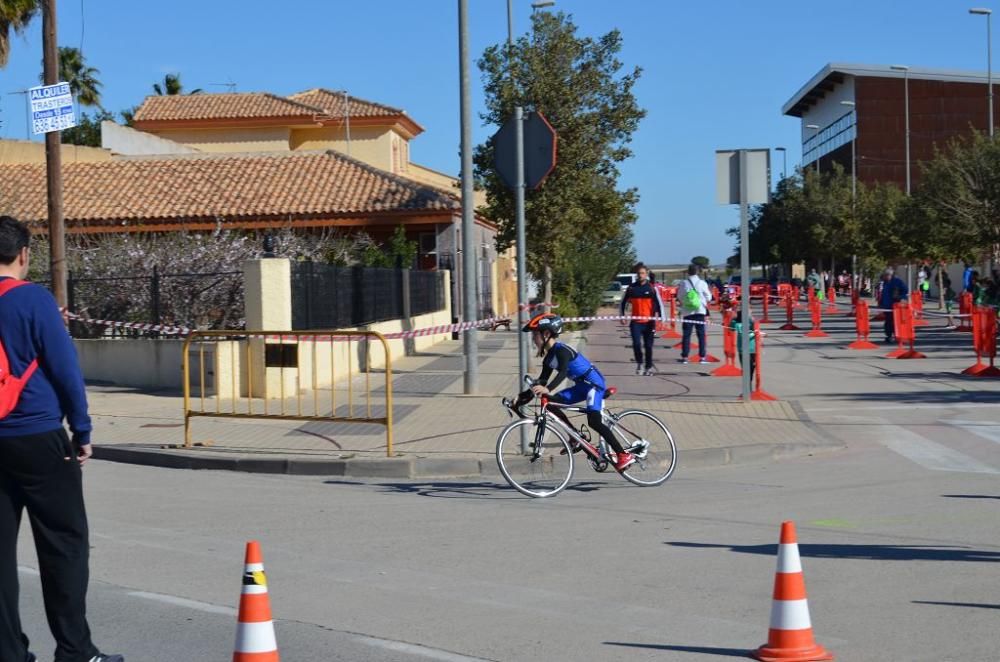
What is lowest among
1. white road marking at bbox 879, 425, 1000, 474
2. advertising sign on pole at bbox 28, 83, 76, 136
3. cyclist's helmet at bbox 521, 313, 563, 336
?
white road marking at bbox 879, 425, 1000, 474

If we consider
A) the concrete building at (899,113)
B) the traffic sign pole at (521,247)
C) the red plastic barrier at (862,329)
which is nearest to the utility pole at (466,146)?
the traffic sign pole at (521,247)

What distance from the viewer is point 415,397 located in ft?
58.9

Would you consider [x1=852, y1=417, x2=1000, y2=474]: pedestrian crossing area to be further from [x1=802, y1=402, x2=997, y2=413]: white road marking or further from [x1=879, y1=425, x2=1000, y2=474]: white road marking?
[x1=802, y1=402, x2=997, y2=413]: white road marking

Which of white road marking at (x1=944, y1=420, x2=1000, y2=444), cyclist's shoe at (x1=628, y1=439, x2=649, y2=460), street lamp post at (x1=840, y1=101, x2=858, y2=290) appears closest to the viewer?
cyclist's shoe at (x1=628, y1=439, x2=649, y2=460)

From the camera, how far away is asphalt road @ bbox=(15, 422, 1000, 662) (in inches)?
250

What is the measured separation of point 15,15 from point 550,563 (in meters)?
21.7

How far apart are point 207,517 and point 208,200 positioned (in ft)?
83.3

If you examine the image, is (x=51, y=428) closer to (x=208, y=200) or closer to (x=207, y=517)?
(x=207, y=517)

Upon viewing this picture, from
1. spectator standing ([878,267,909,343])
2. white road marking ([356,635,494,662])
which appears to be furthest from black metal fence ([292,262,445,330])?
white road marking ([356,635,494,662])

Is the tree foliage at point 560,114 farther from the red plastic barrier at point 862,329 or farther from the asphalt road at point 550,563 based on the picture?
the asphalt road at point 550,563

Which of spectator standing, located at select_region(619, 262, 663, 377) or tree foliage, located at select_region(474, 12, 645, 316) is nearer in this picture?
spectator standing, located at select_region(619, 262, 663, 377)

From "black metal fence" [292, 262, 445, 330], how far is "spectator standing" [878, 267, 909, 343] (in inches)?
443

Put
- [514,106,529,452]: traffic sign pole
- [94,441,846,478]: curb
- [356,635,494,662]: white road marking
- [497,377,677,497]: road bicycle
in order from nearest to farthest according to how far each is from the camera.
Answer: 1. [356,635,494,662]: white road marking
2. [497,377,677,497]: road bicycle
3. [94,441,846,478]: curb
4. [514,106,529,452]: traffic sign pole

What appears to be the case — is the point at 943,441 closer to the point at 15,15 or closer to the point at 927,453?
the point at 927,453
